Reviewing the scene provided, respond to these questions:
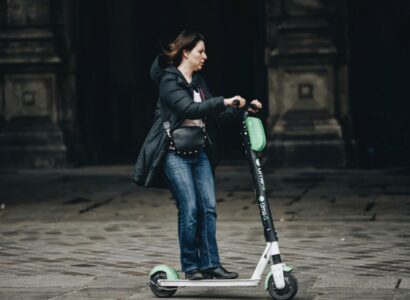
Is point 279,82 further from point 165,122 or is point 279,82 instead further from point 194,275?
point 194,275

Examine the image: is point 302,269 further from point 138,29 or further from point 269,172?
point 138,29

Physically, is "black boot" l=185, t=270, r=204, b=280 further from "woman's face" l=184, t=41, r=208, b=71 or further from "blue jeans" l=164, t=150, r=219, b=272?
"woman's face" l=184, t=41, r=208, b=71

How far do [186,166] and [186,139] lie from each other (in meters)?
0.18

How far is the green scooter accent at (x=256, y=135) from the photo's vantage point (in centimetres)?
688

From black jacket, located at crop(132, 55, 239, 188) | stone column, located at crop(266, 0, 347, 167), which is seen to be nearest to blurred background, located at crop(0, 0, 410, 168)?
stone column, located at crop(266, 0, 347, 167)

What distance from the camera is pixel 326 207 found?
12.3 m

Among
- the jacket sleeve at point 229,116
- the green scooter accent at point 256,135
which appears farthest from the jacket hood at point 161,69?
the green scooter accent at point 256,135

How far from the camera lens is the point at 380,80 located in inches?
704

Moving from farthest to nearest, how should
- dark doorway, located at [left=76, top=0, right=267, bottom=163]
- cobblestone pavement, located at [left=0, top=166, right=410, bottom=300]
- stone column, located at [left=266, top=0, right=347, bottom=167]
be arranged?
dark doorway, located at [left=76, top=0, right=267, bottom=163] < stone column, located at [left=266, top=0, right=347, bottom=167] < cobblestone pavement, located at [left=0, top=166, right=410, bottom=300]

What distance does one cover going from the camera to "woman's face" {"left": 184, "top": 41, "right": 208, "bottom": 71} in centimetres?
725

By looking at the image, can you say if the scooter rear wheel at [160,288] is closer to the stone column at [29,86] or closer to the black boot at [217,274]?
the black boot at [217,274]

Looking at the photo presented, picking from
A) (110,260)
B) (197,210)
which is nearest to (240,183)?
(110,260)

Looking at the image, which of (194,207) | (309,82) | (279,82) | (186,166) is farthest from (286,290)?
(279,82)

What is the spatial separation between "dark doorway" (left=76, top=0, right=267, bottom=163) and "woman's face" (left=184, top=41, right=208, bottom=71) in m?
12.2
